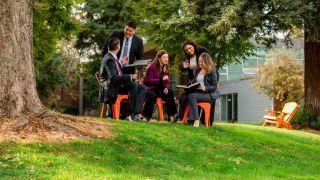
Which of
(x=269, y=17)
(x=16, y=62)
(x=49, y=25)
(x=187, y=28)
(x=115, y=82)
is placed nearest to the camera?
(x=16, y=62)

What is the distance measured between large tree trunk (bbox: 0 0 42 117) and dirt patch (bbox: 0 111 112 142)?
0.18 metres

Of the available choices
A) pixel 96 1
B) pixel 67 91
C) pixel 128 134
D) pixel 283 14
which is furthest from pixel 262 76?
pixel 128 134

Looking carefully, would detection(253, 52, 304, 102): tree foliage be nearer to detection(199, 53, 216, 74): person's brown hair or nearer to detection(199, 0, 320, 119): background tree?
detection(199, 0, 320, 119): background tree

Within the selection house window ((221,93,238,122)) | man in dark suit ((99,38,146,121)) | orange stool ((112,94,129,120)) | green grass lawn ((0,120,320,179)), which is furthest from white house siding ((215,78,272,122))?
green grass lawn ((0,120,320,179))

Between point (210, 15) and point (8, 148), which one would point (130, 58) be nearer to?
point (8, 148)

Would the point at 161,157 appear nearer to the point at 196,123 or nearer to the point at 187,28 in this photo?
the point at 196,123

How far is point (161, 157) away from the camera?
8.05 m

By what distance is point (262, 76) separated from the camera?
35.4 meters

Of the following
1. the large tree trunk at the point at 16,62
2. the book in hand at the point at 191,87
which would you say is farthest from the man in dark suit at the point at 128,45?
the large tree trunk at the point at 16,62

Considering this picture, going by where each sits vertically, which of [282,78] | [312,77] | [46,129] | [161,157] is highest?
[282,78]

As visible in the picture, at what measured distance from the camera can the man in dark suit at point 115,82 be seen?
34.7ft

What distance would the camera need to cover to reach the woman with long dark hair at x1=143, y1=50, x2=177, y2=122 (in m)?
11.3

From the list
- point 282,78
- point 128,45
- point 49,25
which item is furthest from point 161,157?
point 282,78

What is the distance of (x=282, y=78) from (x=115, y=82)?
2518cm
